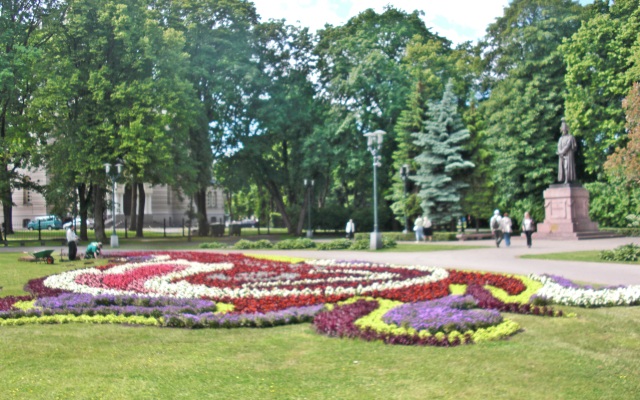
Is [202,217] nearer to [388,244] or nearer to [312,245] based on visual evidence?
[312,245]

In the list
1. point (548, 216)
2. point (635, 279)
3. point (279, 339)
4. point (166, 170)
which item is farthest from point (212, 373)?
A: point (548, 216)

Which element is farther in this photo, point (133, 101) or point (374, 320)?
point (133, 101)

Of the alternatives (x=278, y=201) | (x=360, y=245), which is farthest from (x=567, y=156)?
(x=278, y=201)

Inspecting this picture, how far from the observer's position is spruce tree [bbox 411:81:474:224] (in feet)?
129

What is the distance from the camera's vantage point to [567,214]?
1280 inches

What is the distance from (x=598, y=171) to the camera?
37.6 metres

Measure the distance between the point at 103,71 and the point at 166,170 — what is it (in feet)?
19.7

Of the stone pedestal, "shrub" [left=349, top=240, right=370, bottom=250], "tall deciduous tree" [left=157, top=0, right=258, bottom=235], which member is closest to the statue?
the stone pedestal

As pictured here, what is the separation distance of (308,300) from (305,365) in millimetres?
4063

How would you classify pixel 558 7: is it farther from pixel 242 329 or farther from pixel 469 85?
pixel 242 329

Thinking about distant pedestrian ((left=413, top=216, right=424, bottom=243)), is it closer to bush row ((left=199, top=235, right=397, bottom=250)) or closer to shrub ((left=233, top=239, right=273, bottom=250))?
bush row ((left=199, top=235, right=397, bottom=250))

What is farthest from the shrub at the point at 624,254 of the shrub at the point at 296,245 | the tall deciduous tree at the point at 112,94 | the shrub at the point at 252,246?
the tall deciduous tree at the point at 112,94

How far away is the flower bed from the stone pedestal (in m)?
19.1

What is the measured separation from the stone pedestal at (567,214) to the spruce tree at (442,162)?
271 inches
